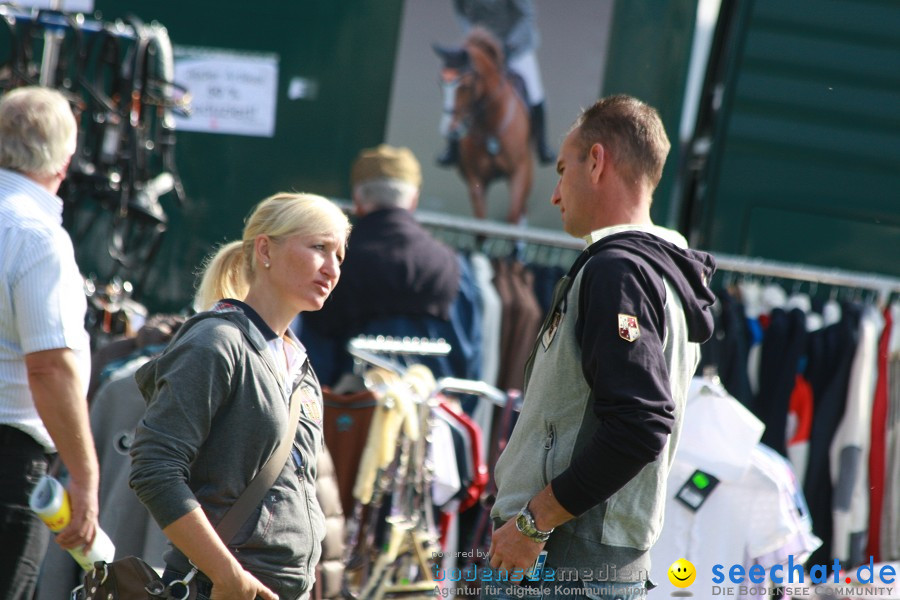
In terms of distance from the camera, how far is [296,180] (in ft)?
17.9

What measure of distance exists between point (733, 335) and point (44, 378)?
3092 mm

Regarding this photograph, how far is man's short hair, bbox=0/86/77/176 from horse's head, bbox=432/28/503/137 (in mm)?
2775

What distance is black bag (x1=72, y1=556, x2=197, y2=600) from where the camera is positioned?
215 centimetres

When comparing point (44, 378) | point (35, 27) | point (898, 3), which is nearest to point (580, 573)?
point (44, 378)

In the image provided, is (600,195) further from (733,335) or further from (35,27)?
(35,27)

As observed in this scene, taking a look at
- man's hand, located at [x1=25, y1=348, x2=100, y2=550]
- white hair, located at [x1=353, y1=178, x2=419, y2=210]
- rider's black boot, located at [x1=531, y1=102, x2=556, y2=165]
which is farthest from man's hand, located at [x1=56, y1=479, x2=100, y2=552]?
rider's black boot, located at [x1=531, y1=102, x2=556, y2=165]

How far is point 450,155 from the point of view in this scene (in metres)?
5.47

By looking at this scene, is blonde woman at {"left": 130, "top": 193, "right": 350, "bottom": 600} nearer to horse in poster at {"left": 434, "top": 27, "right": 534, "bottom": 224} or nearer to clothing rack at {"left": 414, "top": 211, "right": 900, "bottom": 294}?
clothing rack at {"left": 414, "top": 211, "right": 900, "bottom": 294}

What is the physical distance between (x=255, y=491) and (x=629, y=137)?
1.16m

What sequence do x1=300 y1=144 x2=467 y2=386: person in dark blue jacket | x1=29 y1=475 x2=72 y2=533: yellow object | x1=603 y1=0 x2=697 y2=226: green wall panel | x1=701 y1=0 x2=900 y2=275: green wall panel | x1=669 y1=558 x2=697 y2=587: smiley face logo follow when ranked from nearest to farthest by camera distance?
1. x1=29 y1=475 x2=72 y2=533: yellow object
2. x1=669 y1=558 x2=697 y2=587: smiley face logo
3. x1=300 y1=144 x2=467 y2=386: person in dark blue jacket
4. x1=701 y1=0 x2=900 y2=275: green wall panel
5. x1=603 y1=0 x2=697 y2=226: green wall panel

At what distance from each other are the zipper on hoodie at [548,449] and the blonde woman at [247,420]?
543 mm

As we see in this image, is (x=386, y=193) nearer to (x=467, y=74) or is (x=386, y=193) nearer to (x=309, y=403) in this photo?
(x=467, y=74)

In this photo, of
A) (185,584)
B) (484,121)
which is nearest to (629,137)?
(185,584)

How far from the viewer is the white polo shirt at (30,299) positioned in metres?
2.73
